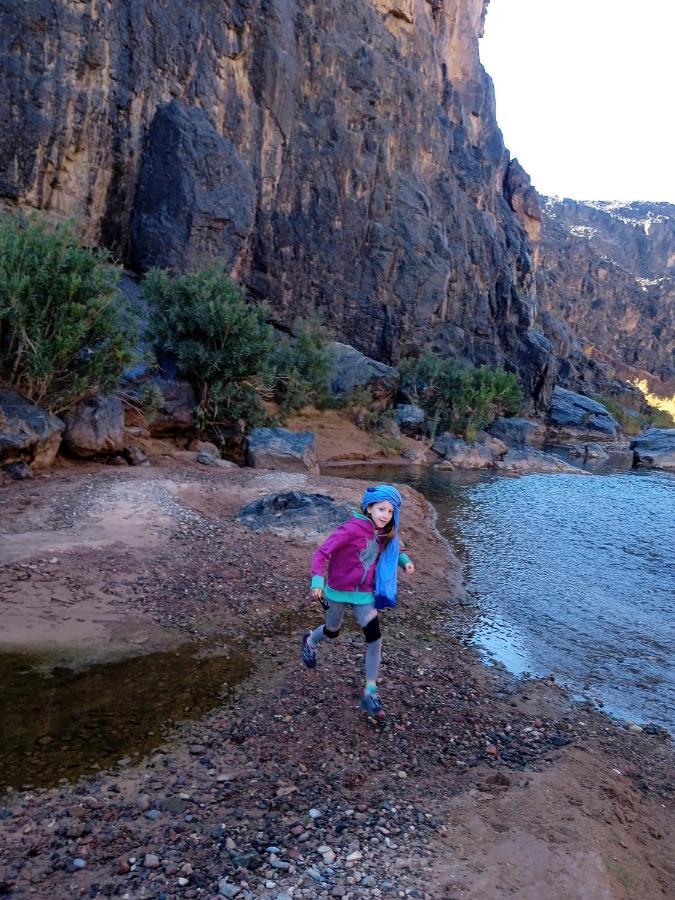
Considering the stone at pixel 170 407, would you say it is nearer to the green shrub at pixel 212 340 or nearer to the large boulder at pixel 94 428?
the green shrub at pixel 212 340

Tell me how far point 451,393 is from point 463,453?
641 cm

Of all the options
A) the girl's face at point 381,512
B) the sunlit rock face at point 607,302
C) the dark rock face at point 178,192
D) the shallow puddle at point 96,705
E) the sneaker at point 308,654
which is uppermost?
the sunlit rock face at point 607,302

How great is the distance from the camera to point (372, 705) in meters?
5.02

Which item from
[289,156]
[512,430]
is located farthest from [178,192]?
[512,430]

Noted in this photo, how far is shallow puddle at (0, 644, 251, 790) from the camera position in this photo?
13.3ft

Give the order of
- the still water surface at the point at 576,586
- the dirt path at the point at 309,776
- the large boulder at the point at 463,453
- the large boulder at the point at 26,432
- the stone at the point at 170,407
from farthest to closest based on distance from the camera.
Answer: the large boulder at the point at 463,453
the stone at the point at 170,407
the large boulder at the point at 26,432
the still water surface at the point at 576,586
the dirt path at the point at 309,776

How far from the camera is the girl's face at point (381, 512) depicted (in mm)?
4984

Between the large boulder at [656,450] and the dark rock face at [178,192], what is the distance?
26012 mm

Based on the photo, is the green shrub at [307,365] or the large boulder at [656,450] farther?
the large boulder at [656,450]

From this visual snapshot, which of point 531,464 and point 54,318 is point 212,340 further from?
point 531,464

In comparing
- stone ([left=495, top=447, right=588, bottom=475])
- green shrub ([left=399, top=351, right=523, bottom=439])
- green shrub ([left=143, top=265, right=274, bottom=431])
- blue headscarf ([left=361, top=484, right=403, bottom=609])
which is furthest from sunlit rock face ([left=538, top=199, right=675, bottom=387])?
blue headscarf ([left=361, top=484, right=403, bottom=609])

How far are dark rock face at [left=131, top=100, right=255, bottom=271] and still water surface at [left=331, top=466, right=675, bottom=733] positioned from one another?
16218mm

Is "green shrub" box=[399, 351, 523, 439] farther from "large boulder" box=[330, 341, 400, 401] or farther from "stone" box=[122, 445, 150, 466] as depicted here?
"stone" box=[122, 445, 150, 466]

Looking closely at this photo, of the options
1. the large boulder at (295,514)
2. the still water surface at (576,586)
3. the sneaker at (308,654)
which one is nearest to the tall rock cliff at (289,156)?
the large boulder at (295,514)
